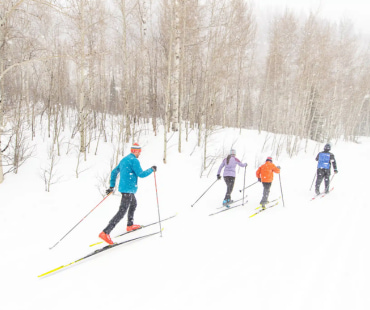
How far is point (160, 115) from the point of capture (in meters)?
15.1

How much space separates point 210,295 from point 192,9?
481 inches

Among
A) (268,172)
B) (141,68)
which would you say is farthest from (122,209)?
(141,68)

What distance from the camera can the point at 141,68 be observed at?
41.9 feet

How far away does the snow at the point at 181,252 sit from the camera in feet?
9.50

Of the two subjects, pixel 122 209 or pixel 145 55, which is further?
pixel 145 55

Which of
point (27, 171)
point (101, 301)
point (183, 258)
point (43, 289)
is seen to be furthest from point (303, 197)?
point (27, 171)

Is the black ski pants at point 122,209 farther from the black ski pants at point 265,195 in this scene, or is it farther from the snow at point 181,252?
the black ski pants at point 265,195

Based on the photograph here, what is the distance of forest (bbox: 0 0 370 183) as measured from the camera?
8.12m

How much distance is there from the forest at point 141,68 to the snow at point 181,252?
7.11 feet

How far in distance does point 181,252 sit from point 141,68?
1139 centimetres

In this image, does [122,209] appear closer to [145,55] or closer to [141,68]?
[141,68]

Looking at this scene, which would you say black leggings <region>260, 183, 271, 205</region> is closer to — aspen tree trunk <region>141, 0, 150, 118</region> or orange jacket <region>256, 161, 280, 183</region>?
orange jacket <region>256, 161, 280, 183</region>

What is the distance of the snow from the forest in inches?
85.3

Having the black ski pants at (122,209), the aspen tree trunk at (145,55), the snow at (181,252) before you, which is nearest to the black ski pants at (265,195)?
the snow at (181,252)
